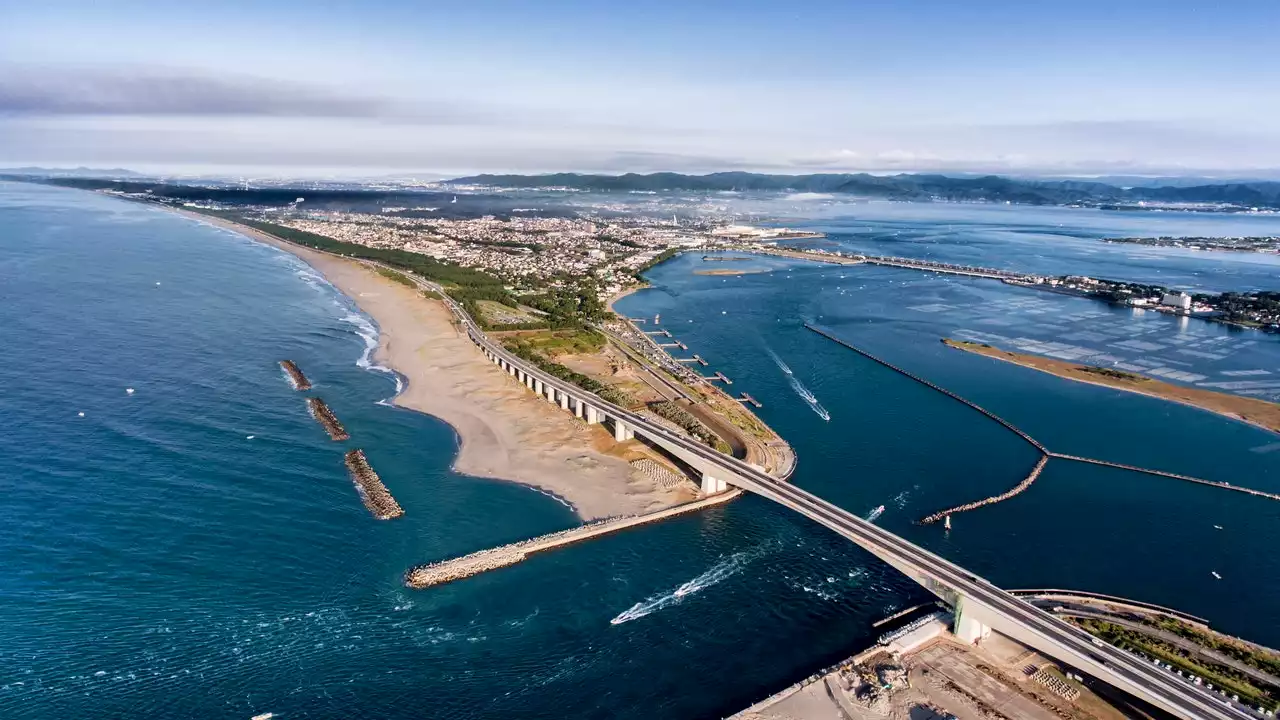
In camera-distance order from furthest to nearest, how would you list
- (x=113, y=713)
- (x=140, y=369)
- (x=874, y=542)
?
(x=140, y=369) < (x=874, y=542) < (x=113, y=713)

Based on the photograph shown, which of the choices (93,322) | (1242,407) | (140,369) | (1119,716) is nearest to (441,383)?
(140,369)

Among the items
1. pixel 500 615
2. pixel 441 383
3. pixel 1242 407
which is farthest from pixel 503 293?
pixel 1242 407

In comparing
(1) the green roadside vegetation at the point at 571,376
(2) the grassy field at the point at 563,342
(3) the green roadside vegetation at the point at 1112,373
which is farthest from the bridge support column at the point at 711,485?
(3) the green roadside vegetation at the point at 1112,373

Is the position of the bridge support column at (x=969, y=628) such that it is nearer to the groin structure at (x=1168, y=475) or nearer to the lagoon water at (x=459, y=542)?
the lagoon water at (x=459, y=542)

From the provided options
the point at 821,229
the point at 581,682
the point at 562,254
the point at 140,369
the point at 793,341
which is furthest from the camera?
the point at 821,229

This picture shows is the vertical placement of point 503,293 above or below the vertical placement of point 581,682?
above

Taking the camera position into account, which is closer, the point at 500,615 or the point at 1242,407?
the point at 500,615

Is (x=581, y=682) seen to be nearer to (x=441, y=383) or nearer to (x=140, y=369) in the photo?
(x=441, y=383)

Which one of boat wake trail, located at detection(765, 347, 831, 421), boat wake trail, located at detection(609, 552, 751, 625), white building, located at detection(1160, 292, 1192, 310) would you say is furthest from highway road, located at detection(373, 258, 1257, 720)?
white building, located at detection(1160, 292, 1192, 310)
